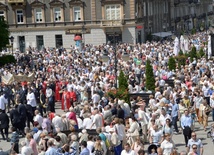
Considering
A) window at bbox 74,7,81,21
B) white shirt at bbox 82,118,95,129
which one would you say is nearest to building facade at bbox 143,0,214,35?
window at bbox 74,7,81,21

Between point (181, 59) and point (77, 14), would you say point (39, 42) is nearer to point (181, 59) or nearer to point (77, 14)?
point (77, 14)

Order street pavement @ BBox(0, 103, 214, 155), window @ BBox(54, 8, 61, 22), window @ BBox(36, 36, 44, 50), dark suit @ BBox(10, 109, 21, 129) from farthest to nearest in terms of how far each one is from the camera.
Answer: window @ BBox(36, 36, 44, 50), window @ BBox(54, 8, 61, 22), dark suit @ BBox(10, 109, 21, 129), street pavement @ BBox(0, 103, 214, 155)

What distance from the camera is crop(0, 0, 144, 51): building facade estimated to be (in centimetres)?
7631

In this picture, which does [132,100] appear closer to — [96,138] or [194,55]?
[96,138]

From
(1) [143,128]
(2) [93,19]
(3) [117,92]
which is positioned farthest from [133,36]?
(1) [143,128]

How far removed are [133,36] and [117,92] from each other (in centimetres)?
4489

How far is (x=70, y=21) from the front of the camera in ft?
259

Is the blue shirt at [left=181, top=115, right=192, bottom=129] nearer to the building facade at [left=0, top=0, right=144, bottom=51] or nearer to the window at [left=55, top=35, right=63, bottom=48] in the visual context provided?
the building facade at [left=0, top=0, right=144, bottom=51]

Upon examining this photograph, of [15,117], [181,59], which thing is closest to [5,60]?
[181,59]

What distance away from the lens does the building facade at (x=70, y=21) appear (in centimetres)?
7631

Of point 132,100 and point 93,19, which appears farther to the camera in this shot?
point 93,19

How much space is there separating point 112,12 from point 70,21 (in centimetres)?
536

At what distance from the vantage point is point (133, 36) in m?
76.2

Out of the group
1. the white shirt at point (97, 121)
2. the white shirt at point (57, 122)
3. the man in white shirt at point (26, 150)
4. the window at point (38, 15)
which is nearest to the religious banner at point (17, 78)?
the white shirt at point (57, 122)
